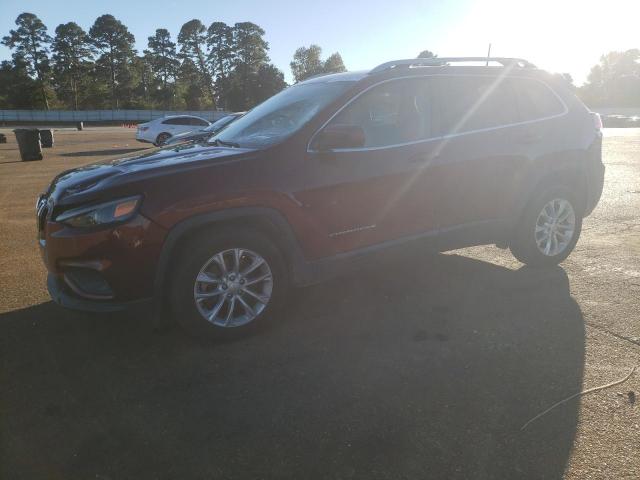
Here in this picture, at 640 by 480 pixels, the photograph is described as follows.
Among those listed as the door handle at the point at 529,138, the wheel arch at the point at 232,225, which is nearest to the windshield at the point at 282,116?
the wheel arch at the point at 232,225

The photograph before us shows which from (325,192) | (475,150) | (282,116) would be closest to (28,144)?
(282,116)

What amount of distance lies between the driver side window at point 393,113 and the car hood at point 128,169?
3.11 ft

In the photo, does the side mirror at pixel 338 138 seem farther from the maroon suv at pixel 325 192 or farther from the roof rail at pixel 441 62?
the roof rail at pixel 441 62

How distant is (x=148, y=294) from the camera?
3.24m

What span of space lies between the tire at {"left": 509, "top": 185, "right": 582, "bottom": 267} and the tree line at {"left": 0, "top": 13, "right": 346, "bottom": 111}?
71451 mm

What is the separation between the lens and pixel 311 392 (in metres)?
2.92

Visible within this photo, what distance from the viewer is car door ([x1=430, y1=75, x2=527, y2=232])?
13.9ft

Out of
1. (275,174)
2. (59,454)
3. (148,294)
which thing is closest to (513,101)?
(275,174)

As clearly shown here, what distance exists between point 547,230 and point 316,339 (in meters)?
2.76

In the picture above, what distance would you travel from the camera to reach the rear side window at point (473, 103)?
4297 mm

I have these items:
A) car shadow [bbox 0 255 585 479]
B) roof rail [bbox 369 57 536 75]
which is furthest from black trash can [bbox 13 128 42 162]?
roof rail [bbox 369 57 536 75]

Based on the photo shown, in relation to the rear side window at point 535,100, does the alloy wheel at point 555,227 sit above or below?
below

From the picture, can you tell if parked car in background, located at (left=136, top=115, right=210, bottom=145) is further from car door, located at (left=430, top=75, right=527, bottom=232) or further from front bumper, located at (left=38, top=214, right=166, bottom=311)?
front bumper, located at (left=38, top=214, right=166, bottom=311)

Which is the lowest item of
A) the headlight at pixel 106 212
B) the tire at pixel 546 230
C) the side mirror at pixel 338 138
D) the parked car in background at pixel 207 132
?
the tire at pixel 546 230
